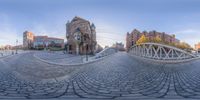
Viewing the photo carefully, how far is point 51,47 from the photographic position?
52719 millimetres

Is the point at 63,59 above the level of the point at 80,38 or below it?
Result: below

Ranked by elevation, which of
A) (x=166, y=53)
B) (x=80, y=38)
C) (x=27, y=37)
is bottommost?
(x=166, y=53)

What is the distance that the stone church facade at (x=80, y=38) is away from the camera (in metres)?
32.2

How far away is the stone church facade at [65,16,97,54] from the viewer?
106ft

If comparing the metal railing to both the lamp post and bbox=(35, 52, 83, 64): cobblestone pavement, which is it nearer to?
bbox=(35, 52, 83, 64): cobblestone pavement

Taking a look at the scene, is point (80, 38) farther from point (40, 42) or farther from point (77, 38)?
point (40, 42)

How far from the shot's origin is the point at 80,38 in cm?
3234

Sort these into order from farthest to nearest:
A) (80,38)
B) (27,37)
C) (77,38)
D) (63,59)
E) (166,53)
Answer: (27,37)
(77,38)
(80,38)
(63,59)
(166,53)

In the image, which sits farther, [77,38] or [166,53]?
[77,38]

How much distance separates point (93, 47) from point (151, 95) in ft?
96.0

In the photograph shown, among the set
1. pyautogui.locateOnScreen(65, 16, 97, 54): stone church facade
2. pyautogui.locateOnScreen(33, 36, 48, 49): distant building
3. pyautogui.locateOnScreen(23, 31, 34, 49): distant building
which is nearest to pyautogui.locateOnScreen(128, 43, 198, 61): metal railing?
pyautogui.locateOnScreen(65, 16, 97, 54): stone church facade

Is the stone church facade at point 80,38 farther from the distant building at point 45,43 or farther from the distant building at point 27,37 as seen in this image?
the distant building at point 45,43

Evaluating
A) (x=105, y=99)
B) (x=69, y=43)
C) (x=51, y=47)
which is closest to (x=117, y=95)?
(x=105, y=99)

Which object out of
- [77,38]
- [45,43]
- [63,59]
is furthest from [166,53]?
[45,43]
